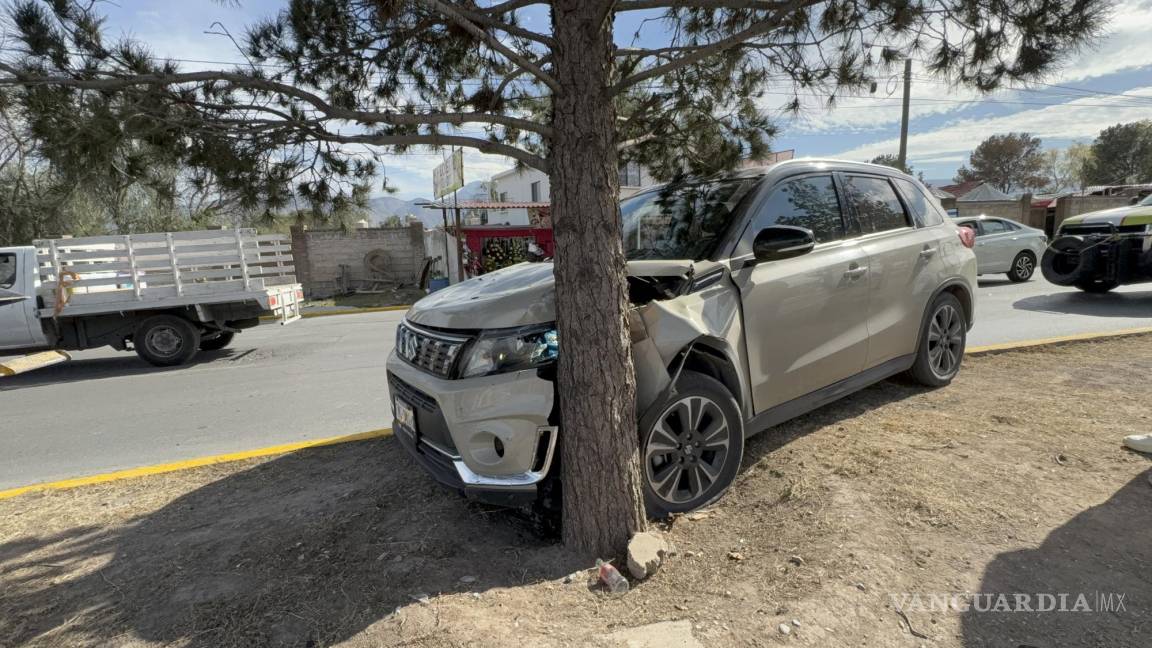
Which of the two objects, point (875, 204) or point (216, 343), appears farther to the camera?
point (216, 343)

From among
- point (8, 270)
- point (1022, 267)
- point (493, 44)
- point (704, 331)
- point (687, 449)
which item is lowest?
point (1022, 267)

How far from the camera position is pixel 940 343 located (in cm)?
455

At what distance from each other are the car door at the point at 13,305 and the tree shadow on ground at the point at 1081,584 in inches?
414

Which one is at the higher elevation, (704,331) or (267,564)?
(704,331)

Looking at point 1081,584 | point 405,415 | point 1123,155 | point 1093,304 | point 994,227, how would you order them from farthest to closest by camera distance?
point 1123,155 → point 994,227 → point 1093,304 → point 405,415 → point 1081,584

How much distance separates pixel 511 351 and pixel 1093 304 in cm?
1074

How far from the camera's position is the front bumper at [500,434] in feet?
8.22

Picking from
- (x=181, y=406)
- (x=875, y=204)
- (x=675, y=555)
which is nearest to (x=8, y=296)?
(x=181, y=406)

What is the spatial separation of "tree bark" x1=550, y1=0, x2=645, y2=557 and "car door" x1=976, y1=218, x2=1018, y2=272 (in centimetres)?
1267

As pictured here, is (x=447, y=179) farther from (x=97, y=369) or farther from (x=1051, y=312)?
(x=1051, y=312)

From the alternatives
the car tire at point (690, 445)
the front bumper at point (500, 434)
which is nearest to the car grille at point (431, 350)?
the front bumper at point (500, 434)

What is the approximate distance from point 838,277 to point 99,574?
4149 millimetres

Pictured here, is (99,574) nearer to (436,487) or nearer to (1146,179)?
(436,487)

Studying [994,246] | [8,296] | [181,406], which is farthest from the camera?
[994,246]
